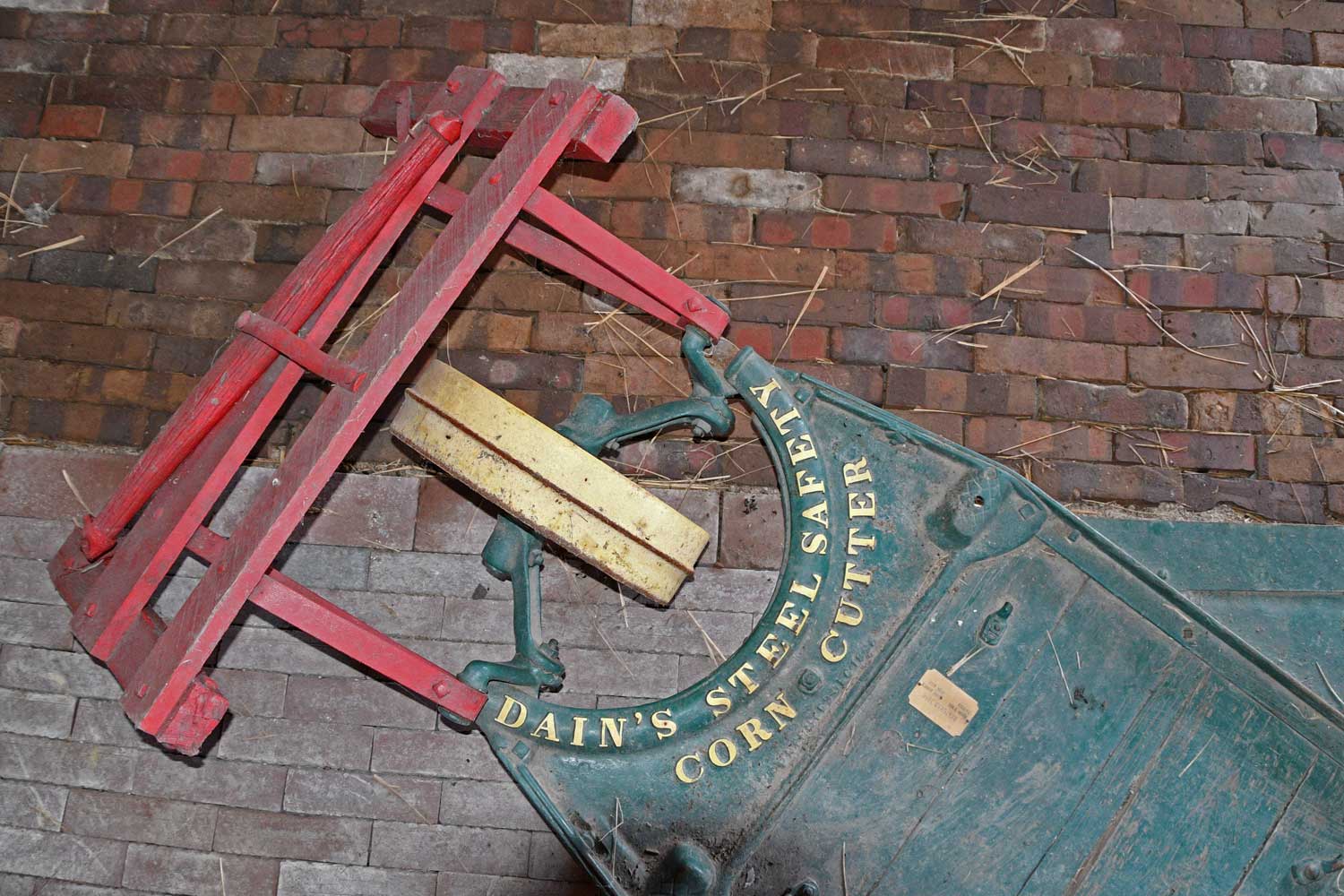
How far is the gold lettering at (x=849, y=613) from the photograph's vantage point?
142 inches

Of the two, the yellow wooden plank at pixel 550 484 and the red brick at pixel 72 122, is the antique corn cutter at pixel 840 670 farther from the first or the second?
the red brick at pixel 72 122

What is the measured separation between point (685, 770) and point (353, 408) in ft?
5.62

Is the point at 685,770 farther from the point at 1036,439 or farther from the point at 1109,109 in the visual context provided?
the point at 1109,109

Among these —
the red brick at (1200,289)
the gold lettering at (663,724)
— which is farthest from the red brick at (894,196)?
the gold lettering at (663,724)

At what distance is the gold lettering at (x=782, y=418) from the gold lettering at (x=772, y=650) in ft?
2.48

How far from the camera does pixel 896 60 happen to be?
13.9ft

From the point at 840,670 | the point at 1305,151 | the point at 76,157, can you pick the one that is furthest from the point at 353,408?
the point at 1305,151

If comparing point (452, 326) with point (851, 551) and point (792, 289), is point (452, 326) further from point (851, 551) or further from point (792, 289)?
point (851, 551)

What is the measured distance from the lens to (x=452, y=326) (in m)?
4.12

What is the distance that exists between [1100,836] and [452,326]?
316cm

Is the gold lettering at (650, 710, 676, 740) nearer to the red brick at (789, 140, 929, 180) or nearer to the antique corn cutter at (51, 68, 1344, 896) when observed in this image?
the antique corn cutter at (51, 68, 1344, 896)

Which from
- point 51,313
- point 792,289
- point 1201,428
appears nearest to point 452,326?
point 792,289

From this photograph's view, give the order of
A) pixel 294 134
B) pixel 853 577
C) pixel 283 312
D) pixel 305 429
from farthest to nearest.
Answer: pixel 294 134 < pixel 853 577 < pixel 283 312 < pixel 305 429

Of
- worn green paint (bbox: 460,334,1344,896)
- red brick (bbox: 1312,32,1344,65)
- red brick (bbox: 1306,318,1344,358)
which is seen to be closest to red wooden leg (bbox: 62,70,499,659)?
worn green paint (bbox: 460,334,1344,896)
